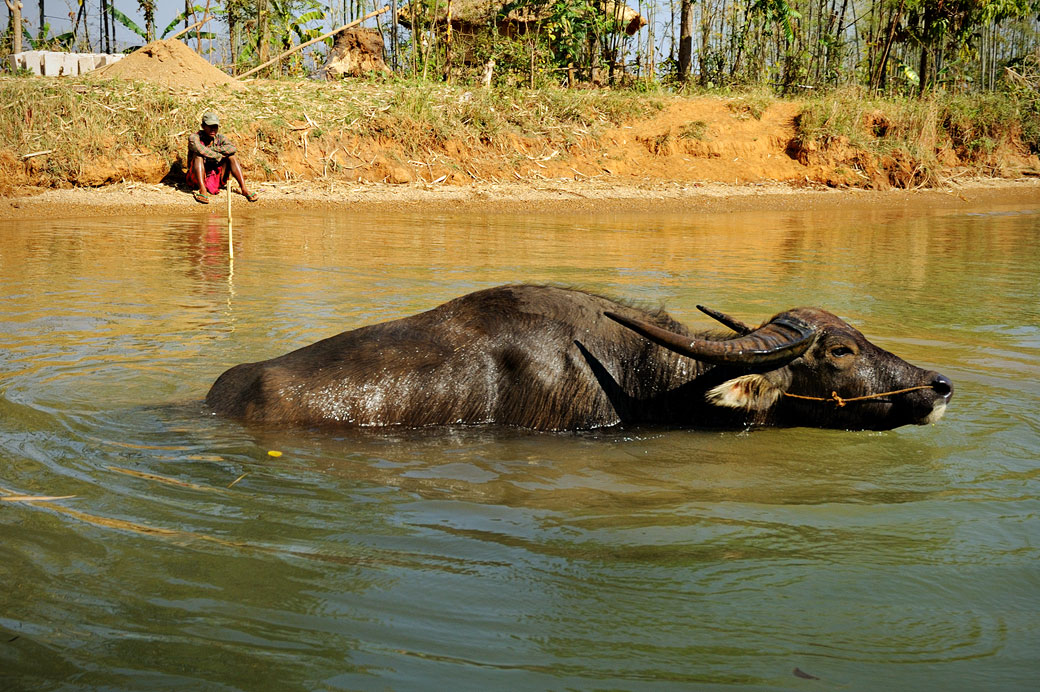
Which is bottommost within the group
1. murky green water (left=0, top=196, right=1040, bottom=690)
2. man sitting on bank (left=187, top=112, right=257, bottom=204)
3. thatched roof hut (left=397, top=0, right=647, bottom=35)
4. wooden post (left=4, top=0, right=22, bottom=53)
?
murky green water (left=0, top=196, right=1040, bottom=690)

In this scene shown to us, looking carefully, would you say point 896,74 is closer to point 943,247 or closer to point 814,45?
point 814,45

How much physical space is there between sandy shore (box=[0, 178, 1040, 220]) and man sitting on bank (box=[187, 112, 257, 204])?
0.80 feet

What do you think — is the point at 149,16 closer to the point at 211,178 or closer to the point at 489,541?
the point at 211,178

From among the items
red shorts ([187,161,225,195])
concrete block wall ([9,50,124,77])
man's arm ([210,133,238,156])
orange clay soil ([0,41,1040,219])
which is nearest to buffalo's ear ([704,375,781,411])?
man's arm ([210,133,238,156])

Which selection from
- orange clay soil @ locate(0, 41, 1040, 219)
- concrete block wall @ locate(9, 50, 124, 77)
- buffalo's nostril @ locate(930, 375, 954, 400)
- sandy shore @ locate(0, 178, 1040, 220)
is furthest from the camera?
concrete block wall @ locate(9, 50, 124, 77)

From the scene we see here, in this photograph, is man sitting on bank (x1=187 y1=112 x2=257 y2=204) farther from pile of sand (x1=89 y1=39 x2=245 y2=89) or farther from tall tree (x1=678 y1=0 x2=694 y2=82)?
tall tree (x1=678 y1=0 x2=694 y2=82)

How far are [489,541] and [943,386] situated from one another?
7.82ft

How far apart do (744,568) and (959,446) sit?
189 cm

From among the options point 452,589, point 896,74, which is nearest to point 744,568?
point 452,589

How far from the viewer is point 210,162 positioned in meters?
14.8

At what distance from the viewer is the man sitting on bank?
14.1 metres

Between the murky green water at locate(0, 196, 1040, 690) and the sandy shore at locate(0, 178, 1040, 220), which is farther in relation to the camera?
the sandy shore at locate(0, 178, 1040, 220)

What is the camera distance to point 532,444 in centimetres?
420

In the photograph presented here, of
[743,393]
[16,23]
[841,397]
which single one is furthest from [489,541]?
[16,23]
